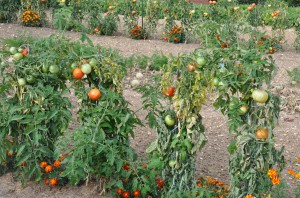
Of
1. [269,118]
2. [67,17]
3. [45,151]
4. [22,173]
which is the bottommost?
[22,173]

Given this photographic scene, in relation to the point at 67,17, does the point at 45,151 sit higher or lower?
lower

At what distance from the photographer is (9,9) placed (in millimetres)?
10000

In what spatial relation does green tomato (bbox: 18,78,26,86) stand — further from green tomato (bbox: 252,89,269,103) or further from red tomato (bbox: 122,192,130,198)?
green tomato (bbox: 252,89,269,103)

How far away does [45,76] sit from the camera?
3.39 meters

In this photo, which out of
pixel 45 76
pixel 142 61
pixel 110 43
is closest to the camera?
pixel 45 76

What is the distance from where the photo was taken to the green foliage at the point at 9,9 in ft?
32.8

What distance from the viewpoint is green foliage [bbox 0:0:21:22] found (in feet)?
32.8

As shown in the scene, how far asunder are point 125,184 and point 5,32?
644 cm

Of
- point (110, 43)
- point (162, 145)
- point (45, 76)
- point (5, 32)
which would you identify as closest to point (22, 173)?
point (45, 76)

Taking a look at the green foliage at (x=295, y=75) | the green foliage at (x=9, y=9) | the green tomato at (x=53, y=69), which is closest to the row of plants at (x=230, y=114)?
the green tomato at (x=53, y=69)

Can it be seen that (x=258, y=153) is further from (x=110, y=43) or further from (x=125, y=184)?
(x=110, y=43)

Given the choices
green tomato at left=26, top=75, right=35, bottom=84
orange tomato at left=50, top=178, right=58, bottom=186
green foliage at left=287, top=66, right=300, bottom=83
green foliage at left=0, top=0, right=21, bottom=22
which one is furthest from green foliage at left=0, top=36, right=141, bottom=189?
green foliage at left=0, top=0, right=21, bottom=22

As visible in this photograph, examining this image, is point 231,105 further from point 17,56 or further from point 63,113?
point 17,56

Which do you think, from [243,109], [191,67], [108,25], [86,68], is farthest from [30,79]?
[108,25]
